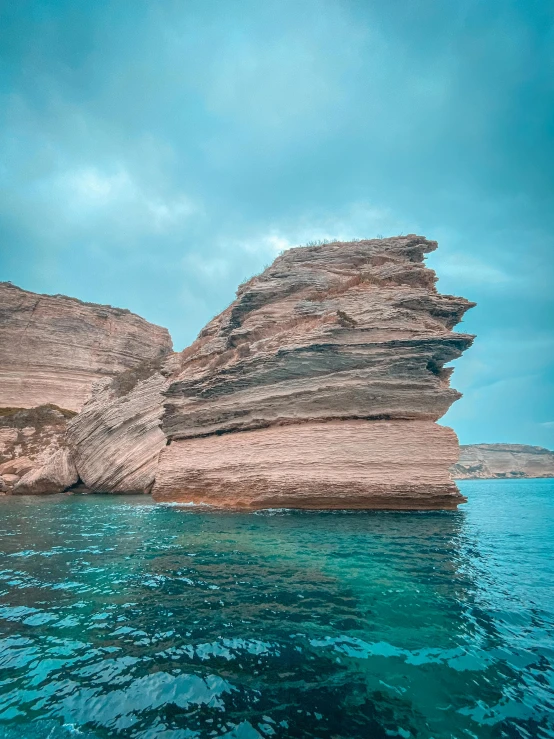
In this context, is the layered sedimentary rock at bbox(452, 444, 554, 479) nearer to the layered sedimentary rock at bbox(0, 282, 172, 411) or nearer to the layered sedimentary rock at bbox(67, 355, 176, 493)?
the layered sedimentary rock at bbox(0, 282, 172, 411)

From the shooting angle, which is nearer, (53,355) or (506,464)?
(53,355)

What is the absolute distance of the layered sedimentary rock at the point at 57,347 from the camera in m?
48.3

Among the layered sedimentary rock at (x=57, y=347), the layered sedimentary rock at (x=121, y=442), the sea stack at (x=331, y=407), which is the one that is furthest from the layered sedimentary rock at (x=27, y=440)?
the sea stack at (x=331, y=407)

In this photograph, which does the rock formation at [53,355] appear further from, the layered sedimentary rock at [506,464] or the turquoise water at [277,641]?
the layered sedimentary rock at [506,464]

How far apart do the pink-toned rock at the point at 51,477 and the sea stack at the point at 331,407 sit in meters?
13.8

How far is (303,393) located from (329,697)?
1591 centimetres

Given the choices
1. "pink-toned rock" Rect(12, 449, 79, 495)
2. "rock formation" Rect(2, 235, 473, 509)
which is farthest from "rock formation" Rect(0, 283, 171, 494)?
"rock formation" Rect(2, 235, 473, 509)

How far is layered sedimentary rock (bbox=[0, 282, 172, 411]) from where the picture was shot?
4831 cm

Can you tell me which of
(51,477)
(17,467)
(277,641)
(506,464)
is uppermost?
(506,464)

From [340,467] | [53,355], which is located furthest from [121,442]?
[53,355]

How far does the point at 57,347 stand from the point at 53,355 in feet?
4.37

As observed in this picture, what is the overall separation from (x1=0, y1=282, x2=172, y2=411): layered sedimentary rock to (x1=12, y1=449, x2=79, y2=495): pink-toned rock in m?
18.7

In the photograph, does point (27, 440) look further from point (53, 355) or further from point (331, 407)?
point (331, 407)

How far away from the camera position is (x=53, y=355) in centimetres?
5075
